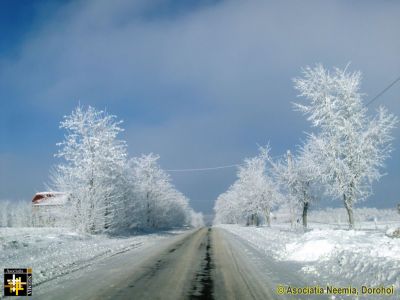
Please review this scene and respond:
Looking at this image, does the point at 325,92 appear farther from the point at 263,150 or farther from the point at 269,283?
the point at 263,150

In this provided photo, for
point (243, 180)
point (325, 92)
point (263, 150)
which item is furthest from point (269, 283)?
point (243, 180)

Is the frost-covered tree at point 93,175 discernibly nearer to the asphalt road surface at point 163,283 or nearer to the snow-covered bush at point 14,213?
the asphalt road surface at point 163,283

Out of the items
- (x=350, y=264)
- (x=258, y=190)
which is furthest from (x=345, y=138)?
(x=258, y=190)

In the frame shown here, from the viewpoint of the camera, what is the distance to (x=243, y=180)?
251 feet

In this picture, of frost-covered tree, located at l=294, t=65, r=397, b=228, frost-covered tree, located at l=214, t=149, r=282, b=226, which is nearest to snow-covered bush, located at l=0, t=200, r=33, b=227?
frost-covered tree, located at l=214, t=149, r=282, b=226

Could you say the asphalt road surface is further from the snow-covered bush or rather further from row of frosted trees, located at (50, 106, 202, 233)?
the snow-covered bush

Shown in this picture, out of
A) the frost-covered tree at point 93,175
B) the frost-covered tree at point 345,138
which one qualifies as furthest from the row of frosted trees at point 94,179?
the frost-covered tree at point 345,138

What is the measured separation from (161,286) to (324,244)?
8.36 metres

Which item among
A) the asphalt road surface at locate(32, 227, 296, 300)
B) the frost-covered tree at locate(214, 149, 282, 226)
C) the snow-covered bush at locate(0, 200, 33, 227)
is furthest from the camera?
the snow-covered bush at locate(0, 200, 33, 227)

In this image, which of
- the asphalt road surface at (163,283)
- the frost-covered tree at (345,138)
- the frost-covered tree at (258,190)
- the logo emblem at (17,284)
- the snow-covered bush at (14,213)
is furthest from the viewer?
the snow-covered bush at (14,213)


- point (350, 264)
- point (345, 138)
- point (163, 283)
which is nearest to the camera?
point (163, 283)

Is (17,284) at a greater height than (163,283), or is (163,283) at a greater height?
(17,284)

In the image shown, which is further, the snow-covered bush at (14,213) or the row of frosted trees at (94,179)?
the snow-covered bush at (14,213)

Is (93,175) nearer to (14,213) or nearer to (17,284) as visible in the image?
(17,284)
